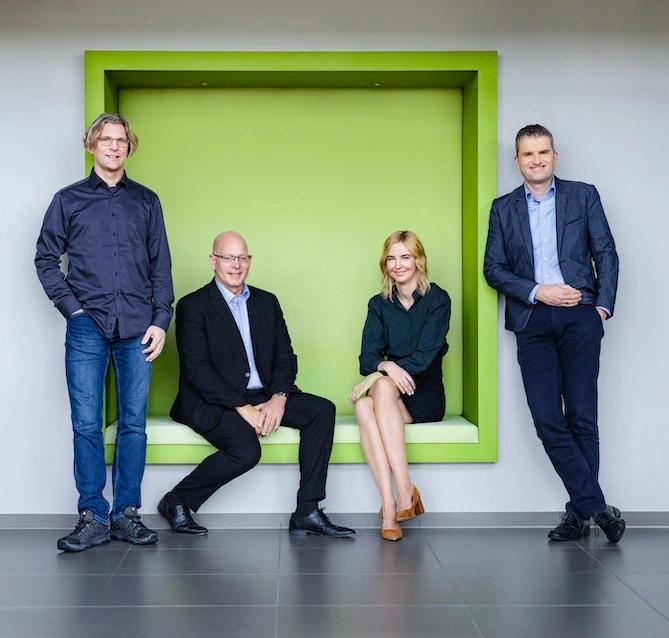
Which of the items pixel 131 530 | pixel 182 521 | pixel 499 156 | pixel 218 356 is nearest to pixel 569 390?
pixel 499 156

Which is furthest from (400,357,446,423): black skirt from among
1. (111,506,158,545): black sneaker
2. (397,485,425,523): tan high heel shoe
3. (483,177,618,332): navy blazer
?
(111,506,158,545): black sneaker

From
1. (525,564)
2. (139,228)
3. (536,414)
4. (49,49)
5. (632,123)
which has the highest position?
(49,49)

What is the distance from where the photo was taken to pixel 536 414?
14.2 ft

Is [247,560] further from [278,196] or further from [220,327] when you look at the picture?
[278,196]

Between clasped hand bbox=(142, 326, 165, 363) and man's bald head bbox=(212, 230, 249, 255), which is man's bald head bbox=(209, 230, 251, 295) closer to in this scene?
man's bald head bbox=(212, 230, 249, 255)

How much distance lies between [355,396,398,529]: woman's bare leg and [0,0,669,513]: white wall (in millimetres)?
189

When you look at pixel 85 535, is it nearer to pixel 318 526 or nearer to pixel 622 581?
pixel 318 526

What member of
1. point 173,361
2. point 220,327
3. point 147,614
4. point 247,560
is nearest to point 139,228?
point 220,327

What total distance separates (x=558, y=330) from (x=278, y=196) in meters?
1.68

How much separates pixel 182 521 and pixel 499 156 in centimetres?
231

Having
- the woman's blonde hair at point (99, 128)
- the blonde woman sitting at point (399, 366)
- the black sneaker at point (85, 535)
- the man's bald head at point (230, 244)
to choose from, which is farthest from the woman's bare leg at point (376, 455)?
the woman's blonde hair at point (99, 128)

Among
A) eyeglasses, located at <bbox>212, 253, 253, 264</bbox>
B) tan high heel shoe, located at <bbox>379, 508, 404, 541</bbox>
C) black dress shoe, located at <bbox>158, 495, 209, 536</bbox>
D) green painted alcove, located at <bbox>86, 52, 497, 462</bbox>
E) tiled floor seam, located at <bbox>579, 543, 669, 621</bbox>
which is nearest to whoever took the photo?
tiled floor seam, located at <bbox>579, 543, 669, 621</bbox>

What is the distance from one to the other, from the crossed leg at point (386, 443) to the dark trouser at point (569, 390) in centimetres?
62

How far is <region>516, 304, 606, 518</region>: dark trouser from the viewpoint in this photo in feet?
14.0
